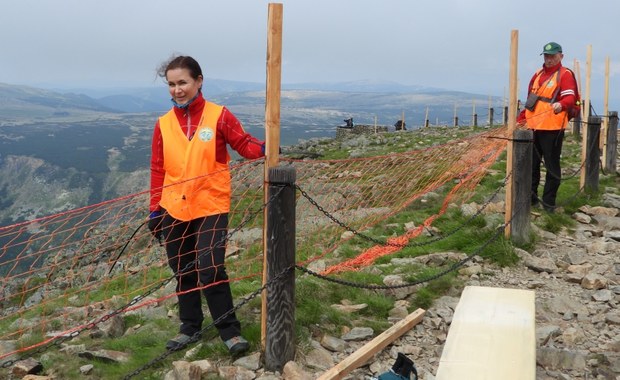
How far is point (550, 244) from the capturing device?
7.52 metres

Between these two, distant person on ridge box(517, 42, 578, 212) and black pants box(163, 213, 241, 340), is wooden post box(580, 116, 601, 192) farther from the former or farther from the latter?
black pants box(163, 213, 241, 340)

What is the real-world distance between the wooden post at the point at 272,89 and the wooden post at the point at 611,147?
34.9ft

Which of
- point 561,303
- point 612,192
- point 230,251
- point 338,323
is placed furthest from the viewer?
point 612,192

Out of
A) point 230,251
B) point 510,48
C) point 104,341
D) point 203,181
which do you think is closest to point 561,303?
point 510,48

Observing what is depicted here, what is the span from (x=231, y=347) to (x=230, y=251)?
5169 mm

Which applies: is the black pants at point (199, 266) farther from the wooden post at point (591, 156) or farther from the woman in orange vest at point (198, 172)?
the wooden post at point (591, 156)

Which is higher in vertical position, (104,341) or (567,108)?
(567,108)

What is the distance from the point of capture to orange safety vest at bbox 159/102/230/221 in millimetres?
4203

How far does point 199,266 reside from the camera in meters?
4.28

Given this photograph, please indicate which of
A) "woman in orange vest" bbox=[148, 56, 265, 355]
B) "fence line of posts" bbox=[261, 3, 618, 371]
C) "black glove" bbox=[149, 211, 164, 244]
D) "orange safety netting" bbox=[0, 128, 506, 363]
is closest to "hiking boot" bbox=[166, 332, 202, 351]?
"woman in orange vest" bbox=[148, 56, 265, 355]

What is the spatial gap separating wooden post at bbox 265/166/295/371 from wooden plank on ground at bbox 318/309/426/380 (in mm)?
400

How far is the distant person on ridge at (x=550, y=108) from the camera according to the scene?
8.26m

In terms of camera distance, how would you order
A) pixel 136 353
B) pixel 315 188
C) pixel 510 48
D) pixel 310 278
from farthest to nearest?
pixel 315 188
pixel 510 48
pixel 310 278
pixel 136 353

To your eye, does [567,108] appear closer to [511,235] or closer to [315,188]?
[511,235]
